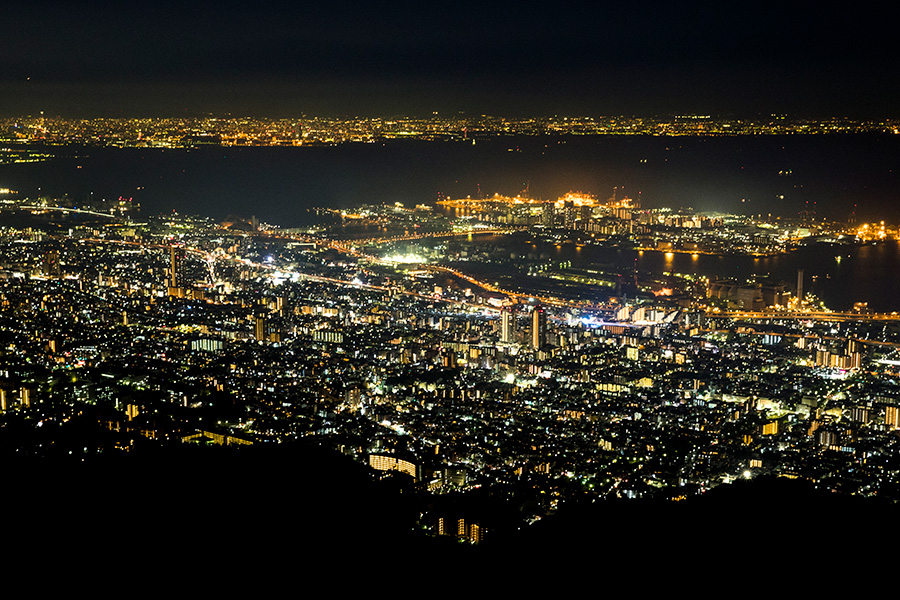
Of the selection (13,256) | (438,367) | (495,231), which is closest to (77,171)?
(13,256)

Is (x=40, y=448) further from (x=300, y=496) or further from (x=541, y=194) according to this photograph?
(x=541, y=194)

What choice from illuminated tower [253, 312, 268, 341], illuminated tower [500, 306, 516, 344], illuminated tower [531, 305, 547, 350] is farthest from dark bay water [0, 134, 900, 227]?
illuminated tower [253, 312, 268, 341]

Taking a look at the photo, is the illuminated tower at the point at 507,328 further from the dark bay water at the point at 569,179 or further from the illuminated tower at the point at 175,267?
the illuminated tower at the point at 175,267

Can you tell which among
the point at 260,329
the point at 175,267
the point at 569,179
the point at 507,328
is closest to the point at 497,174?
the point at 569,179

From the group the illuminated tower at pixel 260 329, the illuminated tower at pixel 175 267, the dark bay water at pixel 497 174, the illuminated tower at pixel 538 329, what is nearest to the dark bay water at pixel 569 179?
the dark bay water at pixel 497 174

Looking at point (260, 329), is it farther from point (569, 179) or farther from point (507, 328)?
point (569, 179)
